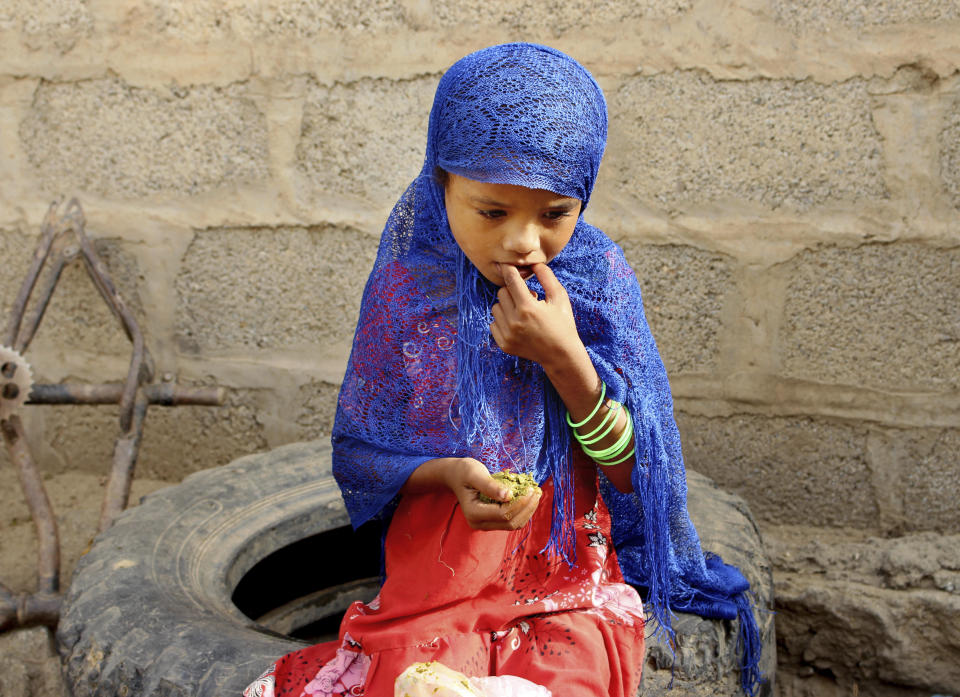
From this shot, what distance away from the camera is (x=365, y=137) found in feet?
8.43

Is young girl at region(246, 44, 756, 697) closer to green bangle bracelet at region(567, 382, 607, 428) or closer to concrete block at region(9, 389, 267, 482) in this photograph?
green bangle bracelet at region(567, 382, 607, 428)

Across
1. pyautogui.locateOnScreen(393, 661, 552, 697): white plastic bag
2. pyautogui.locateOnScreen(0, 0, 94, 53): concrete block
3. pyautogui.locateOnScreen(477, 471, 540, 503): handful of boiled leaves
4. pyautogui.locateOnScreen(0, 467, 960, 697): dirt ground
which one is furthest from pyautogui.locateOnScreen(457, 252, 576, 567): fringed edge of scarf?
pyautogui.locateOnScreen(0, 0, 94, 53): concrete block

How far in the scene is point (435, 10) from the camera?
245 centimetres

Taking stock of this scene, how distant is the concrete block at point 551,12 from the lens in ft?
7.59

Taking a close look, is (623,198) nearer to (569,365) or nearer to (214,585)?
(569,365)

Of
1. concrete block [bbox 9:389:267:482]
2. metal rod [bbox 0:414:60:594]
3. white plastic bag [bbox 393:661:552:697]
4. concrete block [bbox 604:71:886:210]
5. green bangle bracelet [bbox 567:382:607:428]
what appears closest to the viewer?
white plastic bag [bbox 393:661:552:697]

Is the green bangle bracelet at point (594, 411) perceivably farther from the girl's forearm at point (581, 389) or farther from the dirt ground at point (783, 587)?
the dirt ground at point (783, 587)

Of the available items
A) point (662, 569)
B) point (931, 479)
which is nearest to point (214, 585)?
point (662, 569)

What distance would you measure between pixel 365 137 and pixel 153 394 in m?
0.93

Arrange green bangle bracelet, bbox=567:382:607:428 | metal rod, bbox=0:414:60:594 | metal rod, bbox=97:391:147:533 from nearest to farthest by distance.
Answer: green bangle bracelet, bbox=567:382:607:428
metal rod, bbox=0:414:60:594
metal rod, bbox=97:391:147:533

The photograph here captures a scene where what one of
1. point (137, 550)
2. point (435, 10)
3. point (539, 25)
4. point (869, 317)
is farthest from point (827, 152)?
point (137, 550)

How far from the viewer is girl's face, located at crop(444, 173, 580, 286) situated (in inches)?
50.4

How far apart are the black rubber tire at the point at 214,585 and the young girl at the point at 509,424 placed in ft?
0.32

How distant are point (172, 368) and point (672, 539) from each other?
1843 millimetres
